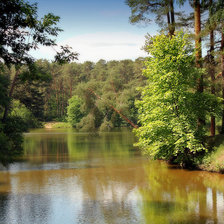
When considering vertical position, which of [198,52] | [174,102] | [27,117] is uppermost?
[198,52]

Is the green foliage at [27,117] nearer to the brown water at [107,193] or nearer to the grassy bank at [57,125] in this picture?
the brown water at [107,193]

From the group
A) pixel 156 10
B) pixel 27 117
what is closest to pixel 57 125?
pixel 27 117

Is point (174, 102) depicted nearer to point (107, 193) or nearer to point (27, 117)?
point (107, 193)

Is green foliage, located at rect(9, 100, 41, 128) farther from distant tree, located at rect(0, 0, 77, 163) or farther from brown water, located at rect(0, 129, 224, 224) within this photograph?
distant tree, located at rect(0, 0, 77, 163)

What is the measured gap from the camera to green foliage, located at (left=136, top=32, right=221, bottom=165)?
19.9 m

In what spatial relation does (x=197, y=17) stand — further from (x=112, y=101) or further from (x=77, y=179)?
(x=112, y=101)

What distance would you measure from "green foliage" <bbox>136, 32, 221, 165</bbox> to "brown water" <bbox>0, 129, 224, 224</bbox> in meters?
1.88

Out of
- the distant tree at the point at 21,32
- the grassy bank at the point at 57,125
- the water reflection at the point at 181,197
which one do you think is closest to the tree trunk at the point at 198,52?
the water reflection at the point at 181,197

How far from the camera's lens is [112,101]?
4262 cm

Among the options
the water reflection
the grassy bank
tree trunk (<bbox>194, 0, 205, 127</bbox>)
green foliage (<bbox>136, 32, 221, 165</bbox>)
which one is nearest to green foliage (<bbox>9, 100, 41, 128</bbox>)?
green foliage (<bbox>136, 32, 221, 165</bbox>)

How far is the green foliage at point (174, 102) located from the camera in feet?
65.3

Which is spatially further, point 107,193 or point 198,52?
point 198,52

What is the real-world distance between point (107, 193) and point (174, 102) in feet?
25.2

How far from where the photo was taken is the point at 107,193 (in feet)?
51.3
